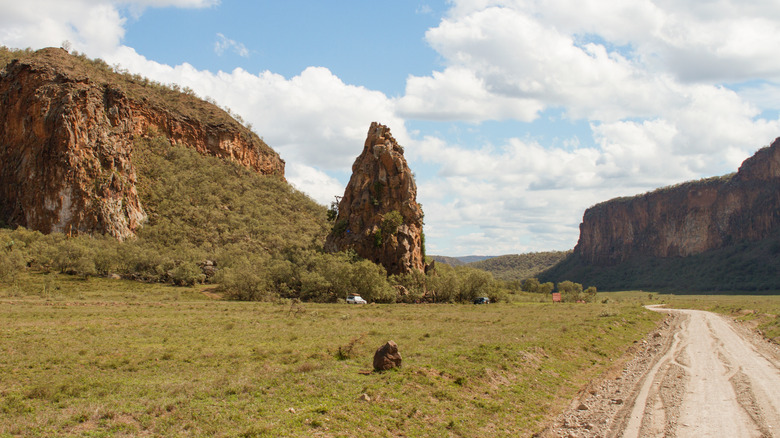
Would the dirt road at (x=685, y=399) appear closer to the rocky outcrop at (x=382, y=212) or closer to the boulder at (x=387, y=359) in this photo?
the boulder at (x=387, y=359)

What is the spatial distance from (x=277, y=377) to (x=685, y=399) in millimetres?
13983

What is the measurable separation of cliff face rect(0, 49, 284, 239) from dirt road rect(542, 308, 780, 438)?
80146mm

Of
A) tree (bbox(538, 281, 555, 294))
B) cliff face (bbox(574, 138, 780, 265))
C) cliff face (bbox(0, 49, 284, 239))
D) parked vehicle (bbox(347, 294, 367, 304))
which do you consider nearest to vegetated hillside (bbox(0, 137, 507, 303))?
parked vehicle (bbox(347, 294, 367, 304))

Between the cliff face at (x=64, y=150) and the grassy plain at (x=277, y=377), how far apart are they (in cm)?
4932

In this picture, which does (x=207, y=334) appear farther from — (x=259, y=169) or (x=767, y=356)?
(x=259, y=169)

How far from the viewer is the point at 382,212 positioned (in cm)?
7600

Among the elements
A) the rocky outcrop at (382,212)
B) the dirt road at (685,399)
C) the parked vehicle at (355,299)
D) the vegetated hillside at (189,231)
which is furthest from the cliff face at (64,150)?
the dirt road at (685,399)

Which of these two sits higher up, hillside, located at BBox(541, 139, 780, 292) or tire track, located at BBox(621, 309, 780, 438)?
hillside, located at BBox(541, 139, 780, 292)

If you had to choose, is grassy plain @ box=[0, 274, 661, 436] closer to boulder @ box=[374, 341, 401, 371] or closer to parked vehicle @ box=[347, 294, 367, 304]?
boulder @ box=[374, 341, 401, 371]

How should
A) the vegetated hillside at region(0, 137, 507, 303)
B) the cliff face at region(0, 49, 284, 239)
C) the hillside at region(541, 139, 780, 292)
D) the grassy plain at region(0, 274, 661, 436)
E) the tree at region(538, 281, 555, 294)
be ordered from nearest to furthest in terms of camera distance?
the grassy plain at region(0, 274, 661, 436) < the vegetated hillside at region(0, 137, 507, 303) < the cliff face at region(0, 49, 284, 239) < the tree at region(538, 281, 555, 294) < the hillside at region(541, 139, 780, 292)

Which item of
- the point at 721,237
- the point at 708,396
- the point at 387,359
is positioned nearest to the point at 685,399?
the point at 708,396

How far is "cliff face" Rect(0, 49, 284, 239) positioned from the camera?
254ft

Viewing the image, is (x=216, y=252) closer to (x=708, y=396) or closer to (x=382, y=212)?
(x=382, y=212)

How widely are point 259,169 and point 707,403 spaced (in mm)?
126068
